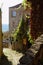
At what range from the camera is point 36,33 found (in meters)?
8.48

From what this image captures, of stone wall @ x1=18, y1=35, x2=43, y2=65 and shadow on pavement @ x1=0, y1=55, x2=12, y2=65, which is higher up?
stone wall @ x1=18, y1=35, x2=43, y2=65

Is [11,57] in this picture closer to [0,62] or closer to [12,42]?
[0,62]

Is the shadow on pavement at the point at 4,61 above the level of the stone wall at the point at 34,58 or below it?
below

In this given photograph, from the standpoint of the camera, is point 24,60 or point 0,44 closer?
point 24,60

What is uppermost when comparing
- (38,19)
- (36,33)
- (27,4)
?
(27,4)

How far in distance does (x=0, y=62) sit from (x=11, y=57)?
6.09 feet

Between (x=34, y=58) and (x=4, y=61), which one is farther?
(x=4, y=61)

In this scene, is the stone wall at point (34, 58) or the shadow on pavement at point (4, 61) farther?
the shadow on pavement at point (4, 61)

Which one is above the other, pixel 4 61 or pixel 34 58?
pixel 34 58

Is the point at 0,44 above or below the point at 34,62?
below

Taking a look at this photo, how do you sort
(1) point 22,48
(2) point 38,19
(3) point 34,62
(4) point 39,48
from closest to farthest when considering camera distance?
1. (3) point 34,62
2. (4) point 39,48
3. (2) point 38,19
4. (1) point 22,48

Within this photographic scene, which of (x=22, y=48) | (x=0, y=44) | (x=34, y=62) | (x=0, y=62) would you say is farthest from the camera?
(x=22, y=48)

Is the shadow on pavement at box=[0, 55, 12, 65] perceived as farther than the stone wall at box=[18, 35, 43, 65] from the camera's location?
Yes

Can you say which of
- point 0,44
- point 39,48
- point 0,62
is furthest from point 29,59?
point 0,44
